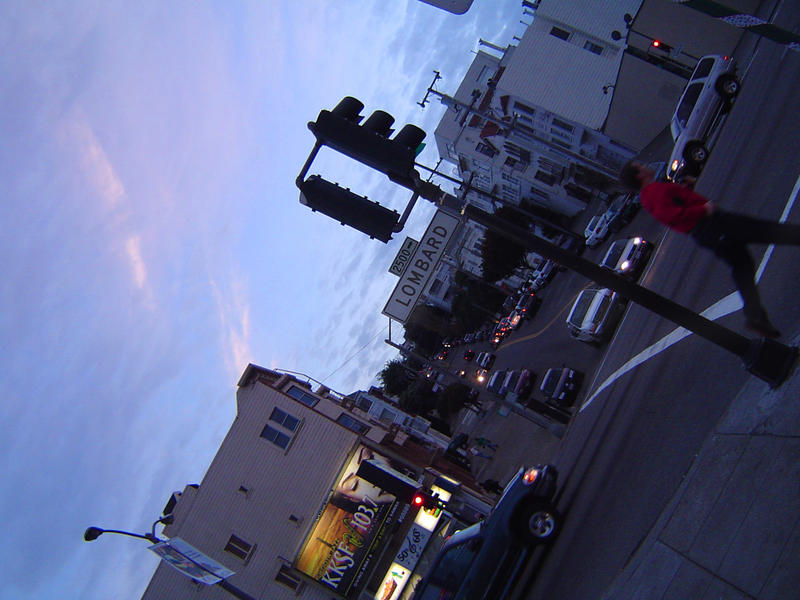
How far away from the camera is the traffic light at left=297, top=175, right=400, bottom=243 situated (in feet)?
18.9

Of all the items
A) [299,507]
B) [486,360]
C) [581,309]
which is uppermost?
[581,309]

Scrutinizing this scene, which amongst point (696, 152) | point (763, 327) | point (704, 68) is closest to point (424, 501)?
point (696, 152)

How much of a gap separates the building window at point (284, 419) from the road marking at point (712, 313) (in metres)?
15.4

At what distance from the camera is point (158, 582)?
2281cm

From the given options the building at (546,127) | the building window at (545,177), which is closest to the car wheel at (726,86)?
the building at (546,127)

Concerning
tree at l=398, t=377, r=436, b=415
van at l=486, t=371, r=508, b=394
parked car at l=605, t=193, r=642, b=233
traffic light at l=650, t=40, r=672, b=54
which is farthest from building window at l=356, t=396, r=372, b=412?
traffic light at l=650, t=40, r=672, b=54

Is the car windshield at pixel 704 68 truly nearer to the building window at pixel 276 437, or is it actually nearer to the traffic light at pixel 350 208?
the traffic light at pixel 350 208

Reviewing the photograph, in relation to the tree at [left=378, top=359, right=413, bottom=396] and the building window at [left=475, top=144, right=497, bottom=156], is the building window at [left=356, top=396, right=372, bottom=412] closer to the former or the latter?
the tree at [left=378, top=359, right=413, bottom=396]

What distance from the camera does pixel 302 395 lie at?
90.0 ft

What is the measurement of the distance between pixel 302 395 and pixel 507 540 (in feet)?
62.5

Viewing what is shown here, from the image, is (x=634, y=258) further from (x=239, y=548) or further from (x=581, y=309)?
(x=239, y=548)

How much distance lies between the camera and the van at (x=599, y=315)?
19.6 metres

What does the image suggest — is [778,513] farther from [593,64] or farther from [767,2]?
[593,64]

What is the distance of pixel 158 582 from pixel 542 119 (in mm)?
34029
